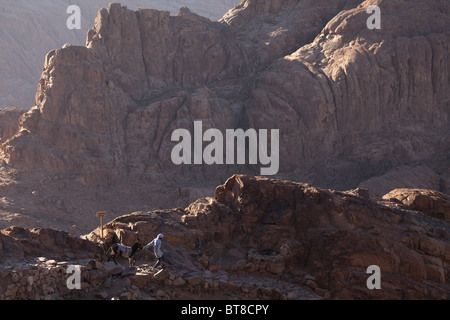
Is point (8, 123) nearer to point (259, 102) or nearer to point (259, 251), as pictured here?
point (259, 102)

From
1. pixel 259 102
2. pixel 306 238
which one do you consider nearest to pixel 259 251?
pixel 306 238

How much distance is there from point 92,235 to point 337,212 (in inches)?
296

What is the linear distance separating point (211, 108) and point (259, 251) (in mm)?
24090

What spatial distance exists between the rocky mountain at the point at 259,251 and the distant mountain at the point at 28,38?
6486cm

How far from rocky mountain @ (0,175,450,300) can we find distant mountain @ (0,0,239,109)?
2554 inches

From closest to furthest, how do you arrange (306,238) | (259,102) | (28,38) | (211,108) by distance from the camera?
1. (306,238)
2. (211,108)
3. (259,102)
4. (28,38)

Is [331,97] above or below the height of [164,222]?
above

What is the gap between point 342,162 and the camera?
38188 mm

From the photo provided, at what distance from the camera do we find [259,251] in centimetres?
1582

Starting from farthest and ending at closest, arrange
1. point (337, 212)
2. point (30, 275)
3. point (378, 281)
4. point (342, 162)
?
point (342, 162)
point (337, 212)
point (378, 281)
point (30, 275)

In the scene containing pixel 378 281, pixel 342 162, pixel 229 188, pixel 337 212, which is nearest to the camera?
pixel 378 281

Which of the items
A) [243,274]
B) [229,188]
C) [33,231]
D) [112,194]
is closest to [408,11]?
[112,194]

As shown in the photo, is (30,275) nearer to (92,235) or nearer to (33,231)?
(33,231)

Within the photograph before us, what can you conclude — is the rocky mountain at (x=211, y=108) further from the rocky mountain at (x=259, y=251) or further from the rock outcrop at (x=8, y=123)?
the rocky mountain at (x=259, y=251)
